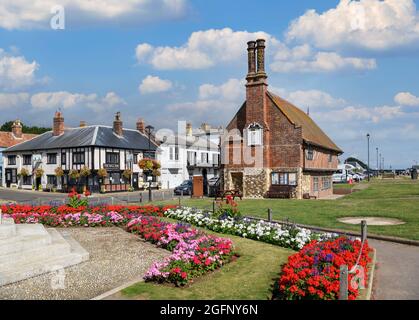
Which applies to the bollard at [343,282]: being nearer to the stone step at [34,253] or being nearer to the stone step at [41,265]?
the stone step at [41,265]

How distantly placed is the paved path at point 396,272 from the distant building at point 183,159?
44.3 m

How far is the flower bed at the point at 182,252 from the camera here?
31.2 ft

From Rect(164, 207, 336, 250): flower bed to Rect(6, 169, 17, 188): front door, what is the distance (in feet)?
155

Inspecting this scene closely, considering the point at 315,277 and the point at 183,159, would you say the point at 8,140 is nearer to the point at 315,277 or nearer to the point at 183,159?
the point at 183,159

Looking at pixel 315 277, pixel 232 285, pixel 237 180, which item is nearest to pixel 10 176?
pixel 237 180

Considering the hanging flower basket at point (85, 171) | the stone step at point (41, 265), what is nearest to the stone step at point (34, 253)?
the stone step at point (41, 265)

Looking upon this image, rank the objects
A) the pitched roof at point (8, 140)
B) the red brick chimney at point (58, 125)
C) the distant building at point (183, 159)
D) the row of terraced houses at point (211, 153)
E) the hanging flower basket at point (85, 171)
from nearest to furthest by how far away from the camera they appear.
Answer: the row of terraced houses at point (211, 153)
the hanging flower basket at point (85, 171)
the red brick chimney at point (58, 125)
the distant building at point (183, 159)
the pitched roof at point (8, 140)

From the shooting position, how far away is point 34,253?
1161 centimetres

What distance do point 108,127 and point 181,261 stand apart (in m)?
47.0

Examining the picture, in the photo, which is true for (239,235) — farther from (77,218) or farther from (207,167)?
(207,167)

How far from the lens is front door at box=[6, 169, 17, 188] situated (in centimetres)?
5850

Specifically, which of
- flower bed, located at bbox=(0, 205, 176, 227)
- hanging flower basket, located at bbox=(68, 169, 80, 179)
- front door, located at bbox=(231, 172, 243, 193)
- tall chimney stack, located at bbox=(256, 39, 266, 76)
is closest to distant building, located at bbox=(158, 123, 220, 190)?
hanging flower basket, located at bbox=(68, 169, 80, 179)

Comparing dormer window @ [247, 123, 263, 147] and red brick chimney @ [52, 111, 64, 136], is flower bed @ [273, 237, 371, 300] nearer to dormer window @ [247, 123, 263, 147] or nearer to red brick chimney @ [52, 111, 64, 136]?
dormer window @ [247, 123, 263, 147]

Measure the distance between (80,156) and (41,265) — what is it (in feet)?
133
